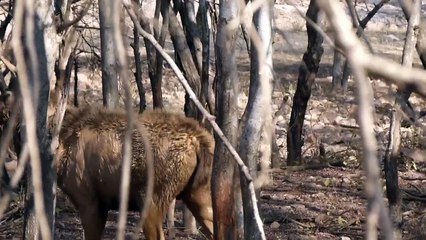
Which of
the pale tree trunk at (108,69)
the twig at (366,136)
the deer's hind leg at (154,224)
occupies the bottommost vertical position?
the deer's hind leg at (154,224)

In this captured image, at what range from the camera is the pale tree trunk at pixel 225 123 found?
454 centimetres

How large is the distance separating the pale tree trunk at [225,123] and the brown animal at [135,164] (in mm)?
1775

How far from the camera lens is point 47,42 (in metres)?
5.16

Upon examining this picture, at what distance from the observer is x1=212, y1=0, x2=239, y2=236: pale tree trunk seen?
4.54 meters

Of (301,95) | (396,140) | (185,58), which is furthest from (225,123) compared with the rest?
(301,95)

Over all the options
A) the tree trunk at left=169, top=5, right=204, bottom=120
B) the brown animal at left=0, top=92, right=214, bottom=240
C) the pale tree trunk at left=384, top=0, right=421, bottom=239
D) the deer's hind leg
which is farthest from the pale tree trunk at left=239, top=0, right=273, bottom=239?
the tree trunk at left=169, top=5, right=204, bottom=120

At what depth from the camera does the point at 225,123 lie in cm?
493

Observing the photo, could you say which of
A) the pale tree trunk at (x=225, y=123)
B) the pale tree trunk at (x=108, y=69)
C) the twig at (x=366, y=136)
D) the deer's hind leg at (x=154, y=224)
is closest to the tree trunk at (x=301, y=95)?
the pale tree trunk at (x=108, y=69)

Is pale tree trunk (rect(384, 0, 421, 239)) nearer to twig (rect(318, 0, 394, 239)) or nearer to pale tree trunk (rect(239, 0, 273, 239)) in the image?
pale tree trunk (rect(239, 0, 273, 239))

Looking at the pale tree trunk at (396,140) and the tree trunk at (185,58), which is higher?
the tree trunk at (185,58)

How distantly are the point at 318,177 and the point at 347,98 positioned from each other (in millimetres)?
11377

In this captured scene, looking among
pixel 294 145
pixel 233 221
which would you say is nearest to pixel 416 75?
pixel 233 221

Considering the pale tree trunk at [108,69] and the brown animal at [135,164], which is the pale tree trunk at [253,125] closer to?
the brown animal at [135,164]

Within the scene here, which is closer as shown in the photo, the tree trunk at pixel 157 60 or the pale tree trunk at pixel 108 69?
the pale tree trunk at pixel 108 69
